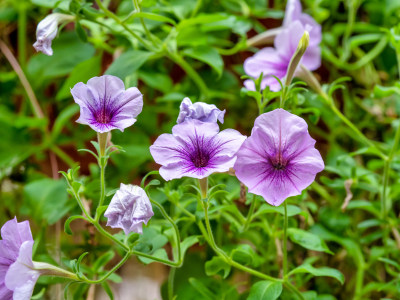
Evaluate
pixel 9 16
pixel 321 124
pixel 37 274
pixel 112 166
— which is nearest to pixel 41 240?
pixel 112 166

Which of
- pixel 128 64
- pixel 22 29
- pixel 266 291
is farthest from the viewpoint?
pixel 22 29

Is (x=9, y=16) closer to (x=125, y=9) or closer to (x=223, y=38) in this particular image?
(x=125, y=9)

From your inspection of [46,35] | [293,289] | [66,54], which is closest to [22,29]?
[66,54]

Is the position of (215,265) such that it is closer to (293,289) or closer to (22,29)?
(293,289)

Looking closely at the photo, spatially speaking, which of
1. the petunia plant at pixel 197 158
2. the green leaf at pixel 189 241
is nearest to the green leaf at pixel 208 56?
the petunia plant at pixel 197 158

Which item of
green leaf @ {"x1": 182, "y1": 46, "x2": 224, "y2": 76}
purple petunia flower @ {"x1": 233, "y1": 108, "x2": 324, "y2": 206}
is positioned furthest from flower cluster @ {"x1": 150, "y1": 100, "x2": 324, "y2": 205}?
green leaf @ {"x1": 182, "y1": 46, "x2": 224, "y2": 76}

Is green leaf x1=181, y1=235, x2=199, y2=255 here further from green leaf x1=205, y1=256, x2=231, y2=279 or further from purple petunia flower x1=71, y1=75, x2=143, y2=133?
purple petunia flower x1=71, y1=75, x2=143, y2=133

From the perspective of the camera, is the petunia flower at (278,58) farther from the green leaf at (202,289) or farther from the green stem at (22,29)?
the green stem at (22,29)
